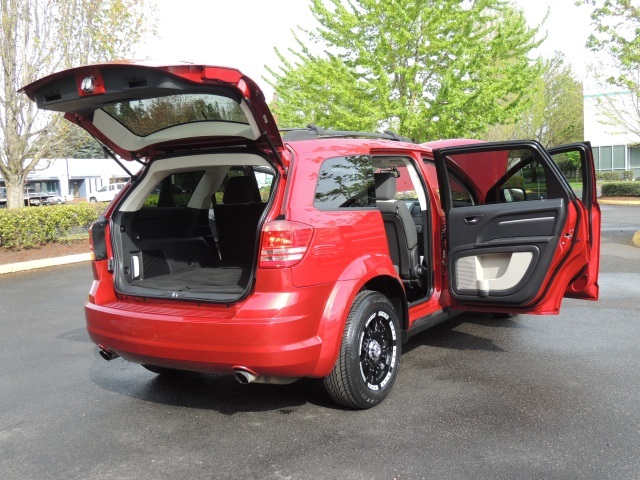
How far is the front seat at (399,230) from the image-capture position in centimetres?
473

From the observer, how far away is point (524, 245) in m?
4.37

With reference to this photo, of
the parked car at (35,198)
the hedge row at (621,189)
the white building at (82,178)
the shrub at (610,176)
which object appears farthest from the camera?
the white building at (82,178)

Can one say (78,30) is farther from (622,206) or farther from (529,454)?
(622,206)

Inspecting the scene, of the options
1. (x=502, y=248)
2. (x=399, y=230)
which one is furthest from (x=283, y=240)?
(x=502, y=248)

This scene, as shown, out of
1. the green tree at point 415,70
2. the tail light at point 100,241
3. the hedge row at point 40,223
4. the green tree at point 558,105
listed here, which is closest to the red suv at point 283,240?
the tail light at point 100,241

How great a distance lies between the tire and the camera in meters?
3.68

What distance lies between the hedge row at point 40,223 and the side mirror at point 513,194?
10.6 m

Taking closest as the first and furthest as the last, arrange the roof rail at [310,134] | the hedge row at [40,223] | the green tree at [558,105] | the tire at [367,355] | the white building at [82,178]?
1. the tire at [367,355]
2. the roof rail at [310,134]
3. the hedge row at [40,223]
4. the green tree at [558,105]
5. the white building at [82,178]

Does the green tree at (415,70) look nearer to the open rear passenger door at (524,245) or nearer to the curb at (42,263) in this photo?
the curb at (42,263)

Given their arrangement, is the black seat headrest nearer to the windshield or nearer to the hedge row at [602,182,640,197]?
the windshield

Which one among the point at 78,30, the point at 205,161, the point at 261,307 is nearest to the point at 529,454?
the point at 261,307

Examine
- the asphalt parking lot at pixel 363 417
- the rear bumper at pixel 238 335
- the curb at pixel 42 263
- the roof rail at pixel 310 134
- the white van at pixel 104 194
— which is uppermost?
the white van at pixel 104 194

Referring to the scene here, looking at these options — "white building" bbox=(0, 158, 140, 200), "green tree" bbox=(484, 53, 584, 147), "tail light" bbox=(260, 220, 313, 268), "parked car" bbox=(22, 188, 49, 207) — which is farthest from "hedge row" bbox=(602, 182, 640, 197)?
"white building" bbox=(0, 158, 140, 200)

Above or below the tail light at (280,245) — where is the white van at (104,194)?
above
